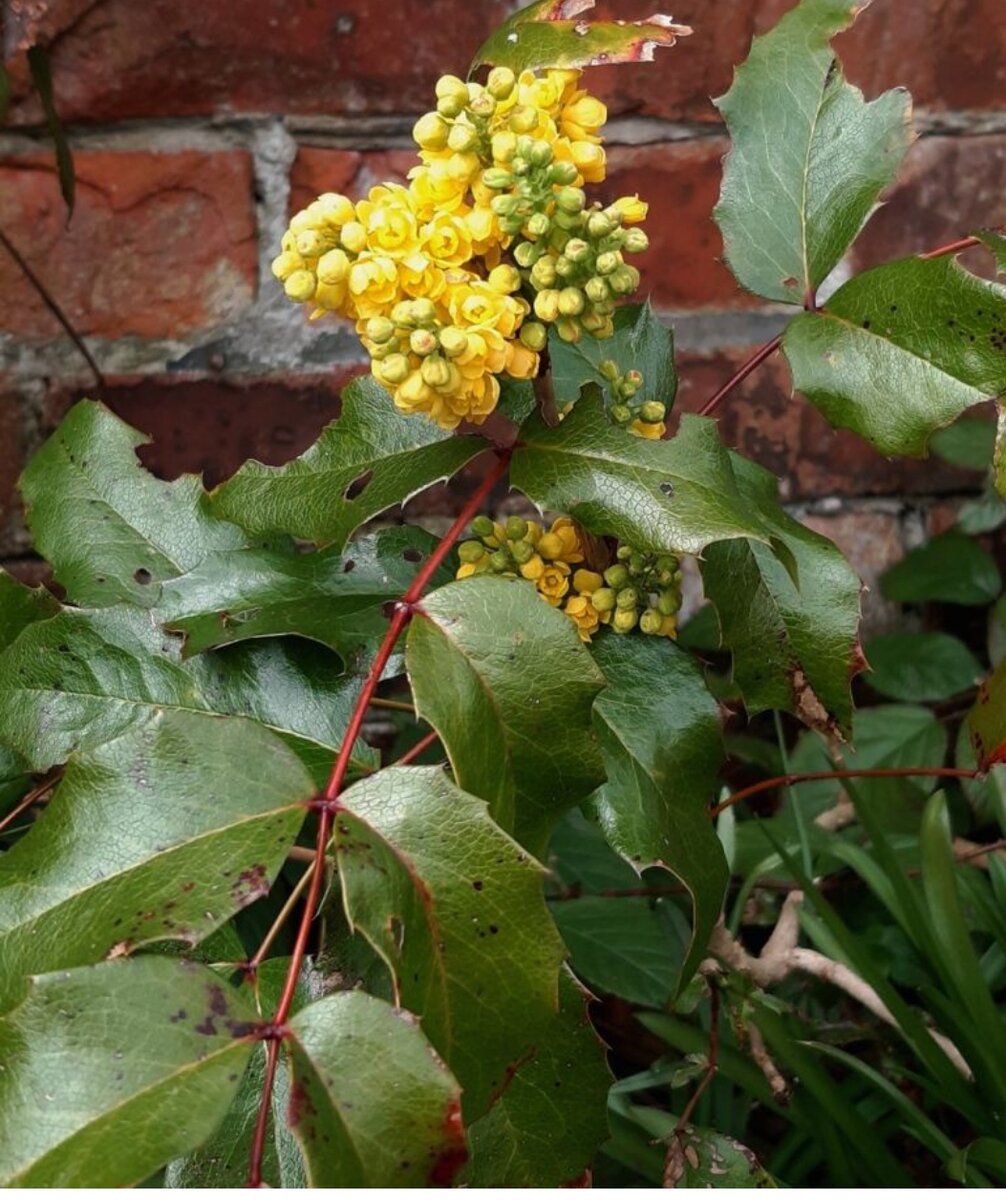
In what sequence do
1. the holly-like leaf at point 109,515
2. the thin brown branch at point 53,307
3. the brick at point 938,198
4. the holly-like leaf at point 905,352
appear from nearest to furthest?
1. the holly-like leaf at point 905,352
2. the holly-like leaf at point 109,515
3. the thin brown branch at point 53,307
4. the brick at point 938,198

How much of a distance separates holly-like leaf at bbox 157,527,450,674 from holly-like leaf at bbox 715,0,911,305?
16cm

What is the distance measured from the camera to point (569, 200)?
35 cm

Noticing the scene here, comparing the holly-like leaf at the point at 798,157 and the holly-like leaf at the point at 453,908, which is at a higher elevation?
the holly-like leaf at the point at 798,157

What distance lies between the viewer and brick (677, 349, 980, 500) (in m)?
0.81

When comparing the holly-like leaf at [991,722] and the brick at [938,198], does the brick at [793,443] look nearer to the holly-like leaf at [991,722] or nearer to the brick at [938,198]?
the brick at [938,198]

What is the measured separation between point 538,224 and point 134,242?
475mm

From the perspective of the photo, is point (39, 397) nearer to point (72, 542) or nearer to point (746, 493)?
point (72, 542)

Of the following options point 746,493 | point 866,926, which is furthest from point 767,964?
point 746,493

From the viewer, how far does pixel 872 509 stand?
0.86 m

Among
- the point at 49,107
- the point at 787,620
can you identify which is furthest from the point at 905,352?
the point at 49,107

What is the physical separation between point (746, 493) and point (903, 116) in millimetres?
144

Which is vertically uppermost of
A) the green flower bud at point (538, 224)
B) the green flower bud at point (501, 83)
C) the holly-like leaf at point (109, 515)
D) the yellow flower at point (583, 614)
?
the green flower bud at point (501, 83)

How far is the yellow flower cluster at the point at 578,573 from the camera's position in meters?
0.42

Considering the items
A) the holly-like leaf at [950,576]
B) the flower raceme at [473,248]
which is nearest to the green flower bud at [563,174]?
the flower raceme at [473,248]
